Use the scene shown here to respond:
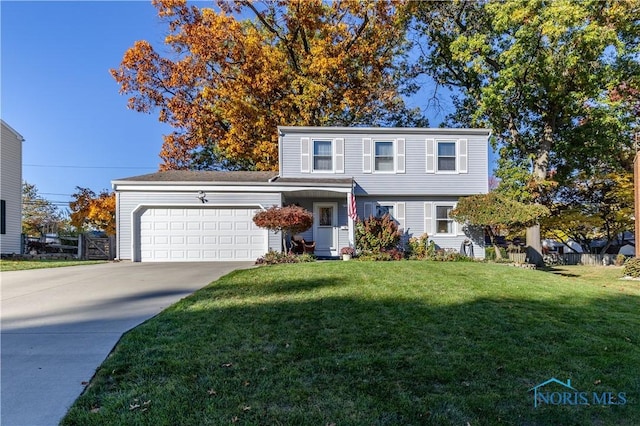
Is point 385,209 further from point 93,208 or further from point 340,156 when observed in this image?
point 93,208

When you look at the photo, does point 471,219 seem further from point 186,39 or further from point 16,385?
point 186,39

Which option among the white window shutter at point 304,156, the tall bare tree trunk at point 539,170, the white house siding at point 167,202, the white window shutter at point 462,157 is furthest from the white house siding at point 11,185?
the tall bare tree trunk at point 539,170

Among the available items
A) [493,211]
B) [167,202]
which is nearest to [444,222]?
[493,211]

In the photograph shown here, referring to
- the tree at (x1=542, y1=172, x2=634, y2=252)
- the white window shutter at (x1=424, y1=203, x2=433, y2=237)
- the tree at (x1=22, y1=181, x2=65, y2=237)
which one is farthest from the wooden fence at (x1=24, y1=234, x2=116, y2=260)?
the tree at (x1=542, y1=172, x2=634, y2=252)

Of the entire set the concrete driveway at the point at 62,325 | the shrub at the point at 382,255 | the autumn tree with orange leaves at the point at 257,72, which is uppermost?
the autumn tree with orange leaves at the point at 257,72

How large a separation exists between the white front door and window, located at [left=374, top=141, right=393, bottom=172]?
2557 millimetres

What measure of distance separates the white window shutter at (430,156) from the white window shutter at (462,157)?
1081mm

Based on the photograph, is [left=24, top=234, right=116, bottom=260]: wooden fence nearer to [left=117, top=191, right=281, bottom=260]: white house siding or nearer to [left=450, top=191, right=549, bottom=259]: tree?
[left=117, top=191, right=281, bottom=260]: white house siding

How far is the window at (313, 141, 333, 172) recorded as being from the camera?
15.1m

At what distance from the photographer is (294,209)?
1174 cm

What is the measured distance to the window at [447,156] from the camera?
15.3 meters

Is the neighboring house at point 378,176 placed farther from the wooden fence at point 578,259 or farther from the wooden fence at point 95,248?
the wooden fence at point 95,248

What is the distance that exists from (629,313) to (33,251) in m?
23.2

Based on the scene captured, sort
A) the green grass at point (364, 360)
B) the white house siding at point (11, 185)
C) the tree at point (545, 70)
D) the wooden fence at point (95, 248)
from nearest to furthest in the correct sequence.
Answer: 1. the green grass at point (364, 360)
2. the tree at point (545, 70)
3. the white house siding at point (11, 185)
4. the wooden fence at point (95, 248)
